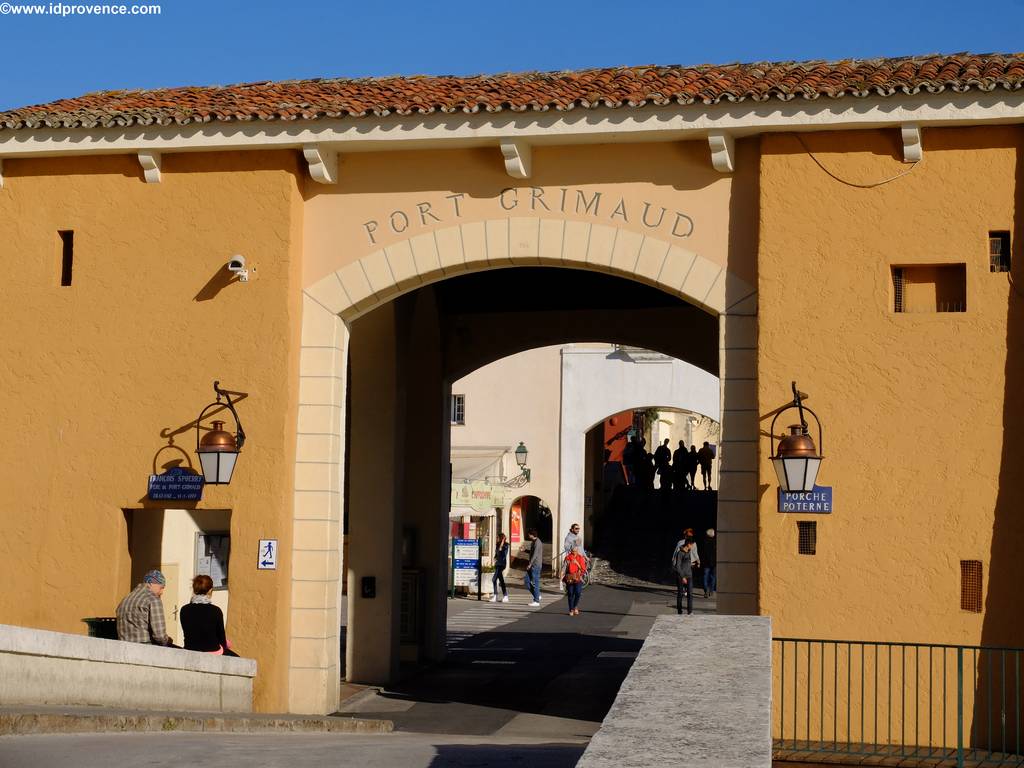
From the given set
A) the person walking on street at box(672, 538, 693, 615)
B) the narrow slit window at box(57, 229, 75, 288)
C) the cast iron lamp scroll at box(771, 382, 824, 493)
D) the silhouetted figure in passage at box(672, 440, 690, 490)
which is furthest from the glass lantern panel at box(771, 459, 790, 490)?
the silhouetted figure in passage at box(672, 440, 690, 490)

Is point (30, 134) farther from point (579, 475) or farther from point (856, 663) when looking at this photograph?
point (579, 475)

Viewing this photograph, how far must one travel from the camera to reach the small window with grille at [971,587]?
41.8ft

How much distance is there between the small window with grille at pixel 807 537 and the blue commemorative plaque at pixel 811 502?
117 millimetres

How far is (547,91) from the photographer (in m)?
13.9

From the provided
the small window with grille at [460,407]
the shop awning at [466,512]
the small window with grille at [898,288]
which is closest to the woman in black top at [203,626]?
the small window with grille at [898,288]

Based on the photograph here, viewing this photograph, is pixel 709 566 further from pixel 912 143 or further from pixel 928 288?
pixel 912 143


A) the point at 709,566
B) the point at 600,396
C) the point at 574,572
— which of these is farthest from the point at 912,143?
the point at 600,396

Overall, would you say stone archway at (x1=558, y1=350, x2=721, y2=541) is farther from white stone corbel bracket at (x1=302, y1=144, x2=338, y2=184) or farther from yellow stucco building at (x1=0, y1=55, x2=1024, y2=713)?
white stone corbel bracket at (x1=302, y1=144, x2=338, y2=184)

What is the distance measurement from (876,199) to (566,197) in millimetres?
2957

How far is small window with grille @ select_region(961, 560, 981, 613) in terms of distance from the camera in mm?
12734

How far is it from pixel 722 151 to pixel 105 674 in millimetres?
7221

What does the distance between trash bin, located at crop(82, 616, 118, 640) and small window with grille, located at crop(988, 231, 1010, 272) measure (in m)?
8.73

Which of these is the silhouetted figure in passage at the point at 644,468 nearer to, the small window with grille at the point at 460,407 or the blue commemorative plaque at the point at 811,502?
the small window with grille at the point at 460,407

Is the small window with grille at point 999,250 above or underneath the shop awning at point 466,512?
above
